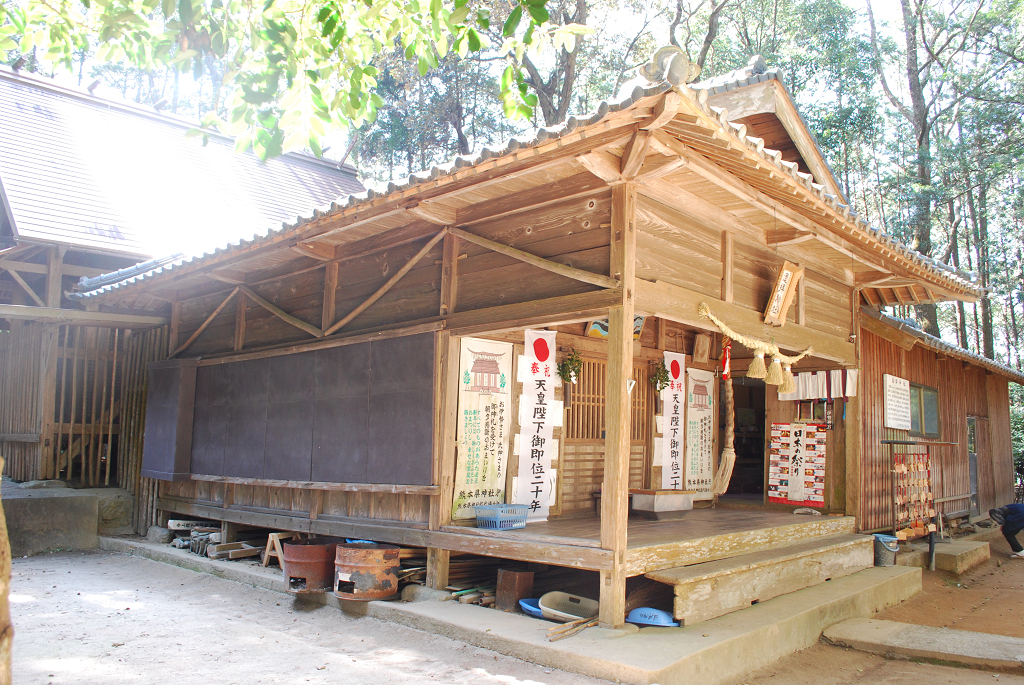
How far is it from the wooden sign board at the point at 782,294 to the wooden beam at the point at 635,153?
9.48ft

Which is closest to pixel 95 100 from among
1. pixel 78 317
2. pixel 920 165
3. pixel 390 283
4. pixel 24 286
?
pixel 24 286

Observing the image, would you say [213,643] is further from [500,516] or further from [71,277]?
[71,277]

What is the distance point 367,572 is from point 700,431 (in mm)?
5526

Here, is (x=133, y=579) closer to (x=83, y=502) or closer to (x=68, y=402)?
(x=83, y=502)

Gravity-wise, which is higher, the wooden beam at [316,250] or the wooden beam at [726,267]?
the wooden beam at [316,250]

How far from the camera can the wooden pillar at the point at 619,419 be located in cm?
552

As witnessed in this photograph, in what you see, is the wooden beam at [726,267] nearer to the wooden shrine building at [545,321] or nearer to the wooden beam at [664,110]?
the wooden shrine building at [545,321]

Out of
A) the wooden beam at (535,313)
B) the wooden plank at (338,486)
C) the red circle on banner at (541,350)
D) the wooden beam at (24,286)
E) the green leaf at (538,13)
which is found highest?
the green leaf at (538,13)

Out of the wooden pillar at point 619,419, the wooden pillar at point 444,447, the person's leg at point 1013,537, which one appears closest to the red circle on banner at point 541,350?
the wooden pillar at point 444,447

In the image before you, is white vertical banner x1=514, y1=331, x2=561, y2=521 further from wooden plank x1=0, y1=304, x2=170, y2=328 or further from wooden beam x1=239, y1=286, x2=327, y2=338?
wooden plank x1=0, y1=304, x2=170, y2=328

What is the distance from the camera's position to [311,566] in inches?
284

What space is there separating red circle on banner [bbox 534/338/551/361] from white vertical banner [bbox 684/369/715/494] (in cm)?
298

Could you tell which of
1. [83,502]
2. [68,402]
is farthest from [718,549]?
[68,402]

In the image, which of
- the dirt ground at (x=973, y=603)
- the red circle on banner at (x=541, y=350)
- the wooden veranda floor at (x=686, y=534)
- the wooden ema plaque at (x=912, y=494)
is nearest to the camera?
the wooden veranda floor at (x=686, y=534)
